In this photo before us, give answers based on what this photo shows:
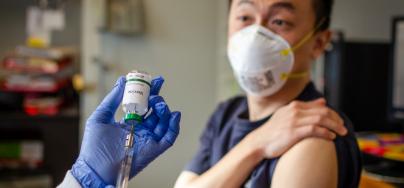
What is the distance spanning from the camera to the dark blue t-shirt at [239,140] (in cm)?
91

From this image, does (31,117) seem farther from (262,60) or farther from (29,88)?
(262,60)

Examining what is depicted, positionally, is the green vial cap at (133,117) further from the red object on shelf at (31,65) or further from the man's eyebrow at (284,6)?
the red object on shelf at (31,65)

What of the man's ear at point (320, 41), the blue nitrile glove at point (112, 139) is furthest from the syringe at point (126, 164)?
the man's ear at point (320, 41)

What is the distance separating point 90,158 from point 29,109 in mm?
1838

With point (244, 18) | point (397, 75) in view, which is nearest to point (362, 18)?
point (397, 75)

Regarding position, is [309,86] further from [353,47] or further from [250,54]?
[353,47]

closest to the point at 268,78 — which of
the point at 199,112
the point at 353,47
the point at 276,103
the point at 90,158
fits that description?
the point at 276,103

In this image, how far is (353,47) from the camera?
199 centimetres

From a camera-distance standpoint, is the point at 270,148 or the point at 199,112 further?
the point at 199,112

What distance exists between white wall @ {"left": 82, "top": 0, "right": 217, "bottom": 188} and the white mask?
1.33 meters

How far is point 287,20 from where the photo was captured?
102cm

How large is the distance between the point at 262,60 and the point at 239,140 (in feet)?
0.71

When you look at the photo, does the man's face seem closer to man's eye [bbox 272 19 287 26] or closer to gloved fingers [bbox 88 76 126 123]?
man's eye [bbox 272 19 287 26]

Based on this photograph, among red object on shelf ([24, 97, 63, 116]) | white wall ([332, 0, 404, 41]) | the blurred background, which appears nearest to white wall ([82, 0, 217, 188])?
the blurred background
